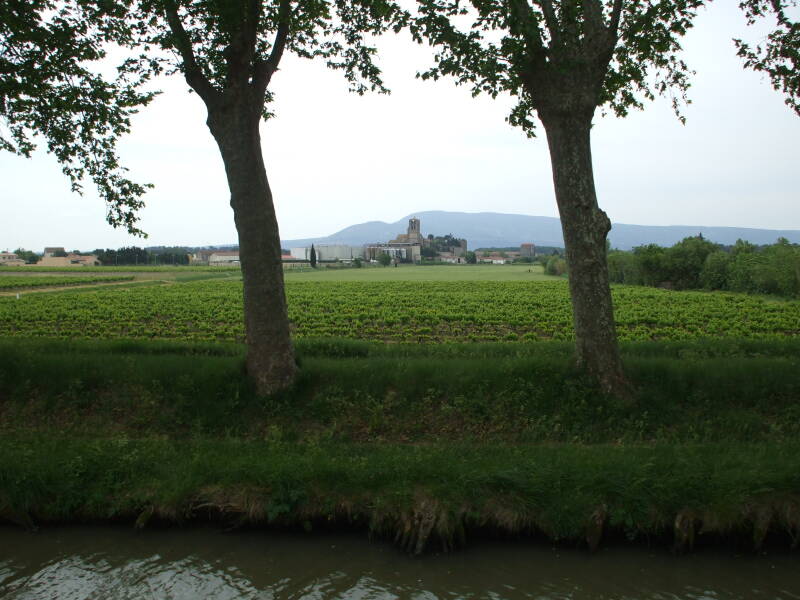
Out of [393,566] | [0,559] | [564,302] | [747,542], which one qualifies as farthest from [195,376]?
[564,302]

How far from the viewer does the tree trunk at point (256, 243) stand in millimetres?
10789

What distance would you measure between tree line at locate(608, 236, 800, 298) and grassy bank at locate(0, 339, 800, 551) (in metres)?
40.3

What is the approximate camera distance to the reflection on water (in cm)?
645

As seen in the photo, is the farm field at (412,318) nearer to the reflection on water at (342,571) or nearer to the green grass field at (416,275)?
the reflection on water at (342,571)

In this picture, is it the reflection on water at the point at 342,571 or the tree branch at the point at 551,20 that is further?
the tree branch at the point at 551,20

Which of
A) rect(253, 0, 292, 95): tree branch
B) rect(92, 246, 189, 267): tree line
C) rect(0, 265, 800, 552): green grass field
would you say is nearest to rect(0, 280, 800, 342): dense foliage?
rect(0, 265, 800, 552): green grass field

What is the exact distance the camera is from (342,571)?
690 cm

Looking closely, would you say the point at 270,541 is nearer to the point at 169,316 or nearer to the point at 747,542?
the point at 747,542

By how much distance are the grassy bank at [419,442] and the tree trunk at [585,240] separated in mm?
615

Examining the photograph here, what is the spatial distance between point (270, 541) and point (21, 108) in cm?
1122

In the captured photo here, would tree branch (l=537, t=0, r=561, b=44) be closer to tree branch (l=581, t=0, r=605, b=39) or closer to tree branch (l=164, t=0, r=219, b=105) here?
tree branch (l=581, t=0, r=605, b=39)

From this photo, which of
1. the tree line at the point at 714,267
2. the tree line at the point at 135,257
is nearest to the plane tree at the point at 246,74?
the tree line at the point at 714,267

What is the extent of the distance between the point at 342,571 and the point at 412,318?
2562cm

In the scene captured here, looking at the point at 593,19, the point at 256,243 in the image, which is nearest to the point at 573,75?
the point at 593,19
